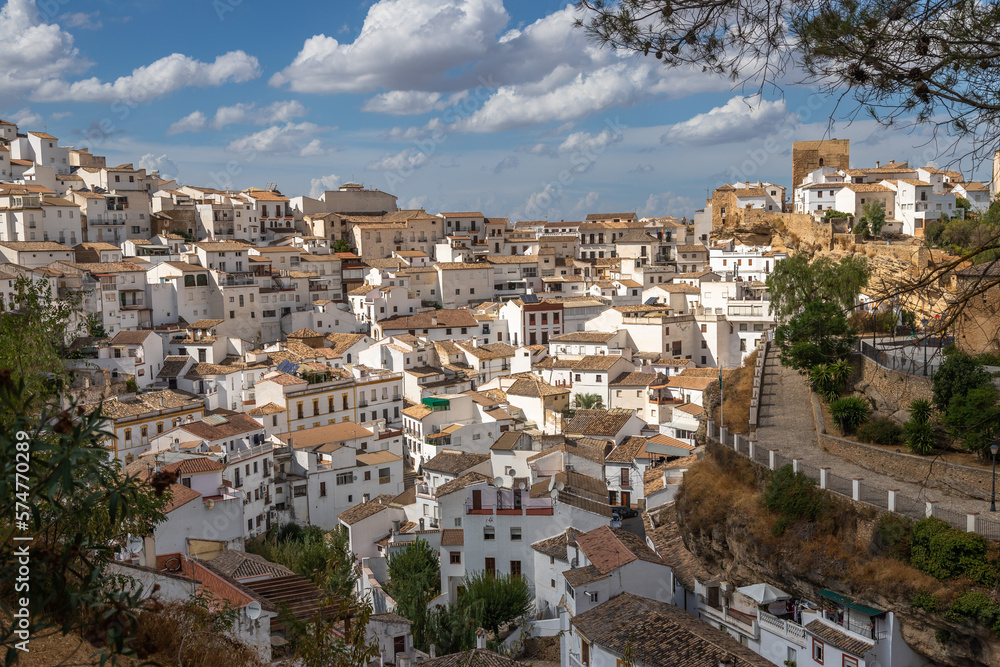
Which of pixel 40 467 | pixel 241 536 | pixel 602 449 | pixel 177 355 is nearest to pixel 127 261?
pixel 177 355

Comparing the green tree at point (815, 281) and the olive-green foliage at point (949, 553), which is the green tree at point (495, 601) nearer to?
the olive-green foliage at point (949, 553)

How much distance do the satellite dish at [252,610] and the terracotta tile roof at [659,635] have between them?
543 centimetres

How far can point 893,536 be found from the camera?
39.1 ft

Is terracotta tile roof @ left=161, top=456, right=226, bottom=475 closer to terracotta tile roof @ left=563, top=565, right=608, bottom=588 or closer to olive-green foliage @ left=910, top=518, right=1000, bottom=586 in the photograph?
terracotta tile roof @ left=563, top=565, right=608, bottom=588

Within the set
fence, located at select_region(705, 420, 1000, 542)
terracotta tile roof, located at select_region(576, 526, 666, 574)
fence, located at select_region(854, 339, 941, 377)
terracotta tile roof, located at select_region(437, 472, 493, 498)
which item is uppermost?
fence, located at select_region(854, 339, 941, 377)

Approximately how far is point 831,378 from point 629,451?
9427 mm

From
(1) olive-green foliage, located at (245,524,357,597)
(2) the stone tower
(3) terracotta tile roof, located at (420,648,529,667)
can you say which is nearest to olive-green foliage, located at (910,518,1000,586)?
(3) terracotta tile roof, located at (420,648,529,667)

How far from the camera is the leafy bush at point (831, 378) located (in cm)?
1809

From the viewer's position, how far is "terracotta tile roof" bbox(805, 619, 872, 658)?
466 inches

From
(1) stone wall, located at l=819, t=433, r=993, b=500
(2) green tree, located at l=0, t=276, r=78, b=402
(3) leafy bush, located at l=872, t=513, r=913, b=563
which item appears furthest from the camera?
(1) stone wall, located at l=819, t=433, r=993, b=500

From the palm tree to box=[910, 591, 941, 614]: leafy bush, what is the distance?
2359cm

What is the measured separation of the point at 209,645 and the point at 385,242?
159ft

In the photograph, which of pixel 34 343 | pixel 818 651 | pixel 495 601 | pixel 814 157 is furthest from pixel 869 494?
pixel 814 157

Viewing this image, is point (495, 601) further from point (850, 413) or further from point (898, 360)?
point (898, 360)
